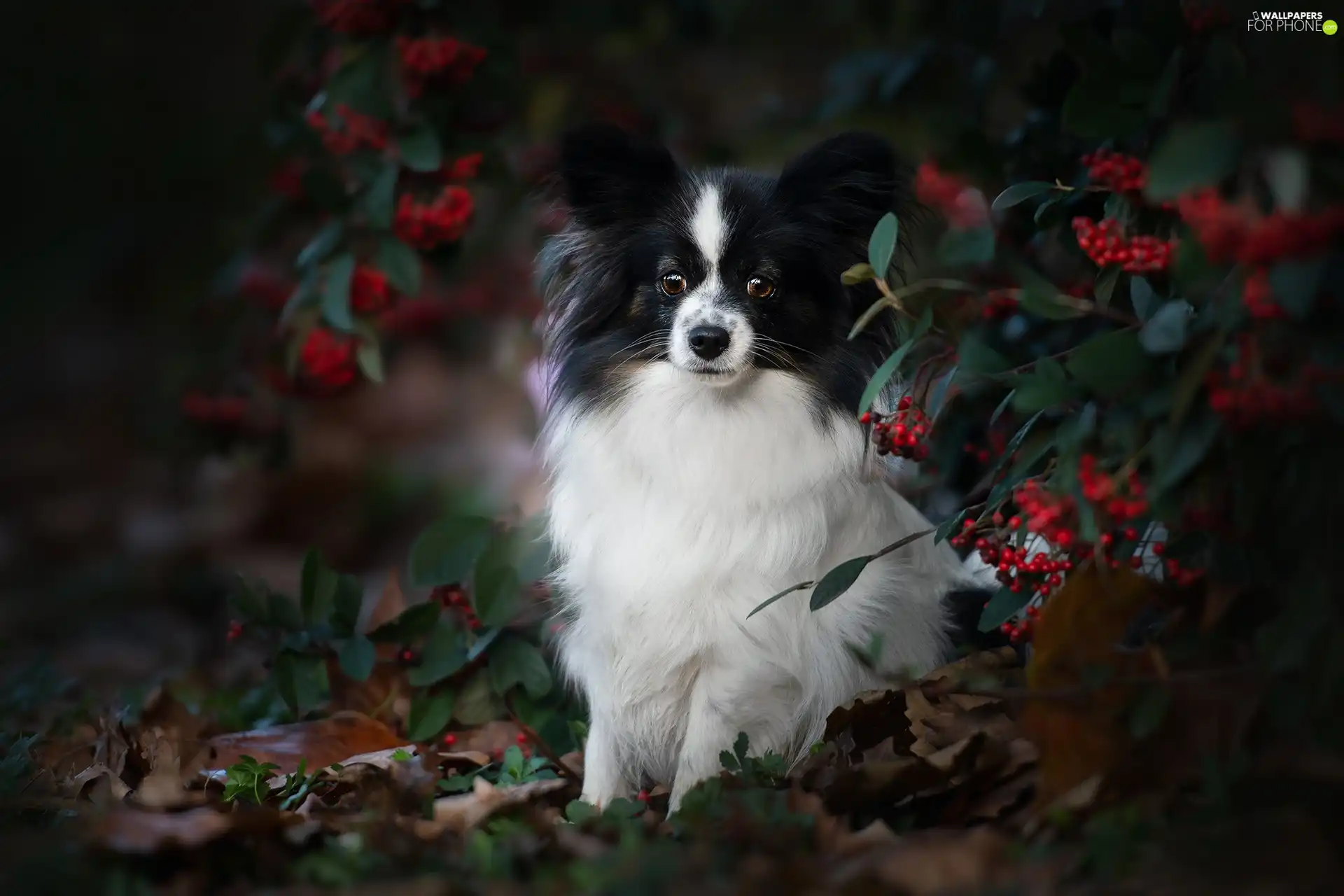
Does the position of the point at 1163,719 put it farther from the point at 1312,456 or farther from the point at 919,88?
the point at 919,88

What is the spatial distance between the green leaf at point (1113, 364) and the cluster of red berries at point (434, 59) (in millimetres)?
2300

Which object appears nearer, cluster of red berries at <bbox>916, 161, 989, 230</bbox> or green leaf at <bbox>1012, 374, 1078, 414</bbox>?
green leaf at <bbox>1012, 374, 1078, 414</bbox>

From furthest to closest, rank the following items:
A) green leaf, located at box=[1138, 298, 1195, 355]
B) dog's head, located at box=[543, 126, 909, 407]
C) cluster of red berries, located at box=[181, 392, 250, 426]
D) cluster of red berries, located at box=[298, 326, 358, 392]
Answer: cluster of red berries, located at box=[181, 392, 250, 426] → cluster of red berries, located at box=[298, 326, 358, 392] → dog's head, located at box=[543, 126, 909, 407] → green leaf, located at box=[1138, 298, 1195, 355]

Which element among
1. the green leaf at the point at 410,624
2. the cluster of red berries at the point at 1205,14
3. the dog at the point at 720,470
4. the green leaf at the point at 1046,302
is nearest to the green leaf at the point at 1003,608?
the dog at the point at 720,470

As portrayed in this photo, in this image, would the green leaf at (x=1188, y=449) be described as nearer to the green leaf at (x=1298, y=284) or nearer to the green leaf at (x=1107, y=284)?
the green leaf at (x=1298, y=284)

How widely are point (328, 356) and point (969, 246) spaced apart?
2266 millimetres

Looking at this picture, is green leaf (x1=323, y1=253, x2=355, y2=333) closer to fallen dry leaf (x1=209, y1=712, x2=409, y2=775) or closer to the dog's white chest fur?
the dog's white chest fur

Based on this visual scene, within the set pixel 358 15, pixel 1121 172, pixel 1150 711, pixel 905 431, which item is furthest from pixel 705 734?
pixel 358 15

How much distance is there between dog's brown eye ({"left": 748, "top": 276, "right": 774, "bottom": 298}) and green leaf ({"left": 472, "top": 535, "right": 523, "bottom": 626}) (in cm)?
101

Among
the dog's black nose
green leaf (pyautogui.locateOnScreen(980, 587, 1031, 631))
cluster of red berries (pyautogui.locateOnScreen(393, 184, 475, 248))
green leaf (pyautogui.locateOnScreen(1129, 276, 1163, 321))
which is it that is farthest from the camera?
cluster of red berries (pyautogui.locateOnScreen(393, 184, 475, 248))

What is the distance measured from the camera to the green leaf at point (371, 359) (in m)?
3.74

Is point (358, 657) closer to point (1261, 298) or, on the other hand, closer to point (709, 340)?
point (709, 340)

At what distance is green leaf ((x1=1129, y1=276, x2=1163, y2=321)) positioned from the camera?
2.35m

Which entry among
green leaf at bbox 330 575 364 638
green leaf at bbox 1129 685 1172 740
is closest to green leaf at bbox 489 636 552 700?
green leaf at bbox 330 575 364 638
